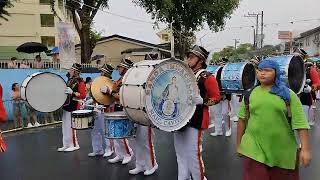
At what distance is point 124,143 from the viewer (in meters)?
7.36

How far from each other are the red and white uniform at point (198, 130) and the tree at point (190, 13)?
Answer: 20.8 metres

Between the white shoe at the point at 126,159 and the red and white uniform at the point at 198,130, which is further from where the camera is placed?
the white shoe at the point at 126,159

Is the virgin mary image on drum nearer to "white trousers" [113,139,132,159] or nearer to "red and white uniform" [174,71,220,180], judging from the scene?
"red and white uniform" [174,71,220,180]

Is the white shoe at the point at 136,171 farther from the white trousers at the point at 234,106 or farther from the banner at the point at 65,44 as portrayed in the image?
the banner at the point at 65,44

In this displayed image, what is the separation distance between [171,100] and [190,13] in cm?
2357

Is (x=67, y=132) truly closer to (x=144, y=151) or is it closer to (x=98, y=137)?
(x=98, y=137)

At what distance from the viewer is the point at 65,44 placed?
46.3ft

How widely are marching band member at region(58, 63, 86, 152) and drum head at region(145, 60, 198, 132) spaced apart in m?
3.53

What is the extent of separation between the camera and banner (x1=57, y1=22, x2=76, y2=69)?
14.1 metres

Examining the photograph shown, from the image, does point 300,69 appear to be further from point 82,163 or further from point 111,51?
point 111,51

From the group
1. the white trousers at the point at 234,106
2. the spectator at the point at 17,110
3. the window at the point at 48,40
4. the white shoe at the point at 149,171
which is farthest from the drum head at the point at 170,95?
the window at the point at 48,40

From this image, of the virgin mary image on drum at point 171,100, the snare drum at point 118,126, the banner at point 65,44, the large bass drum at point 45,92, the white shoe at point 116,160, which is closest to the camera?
the virgin mary image on drum at point 171,100

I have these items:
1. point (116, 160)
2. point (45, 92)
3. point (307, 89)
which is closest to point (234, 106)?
point (307, 89)

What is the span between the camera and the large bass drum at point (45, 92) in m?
8.56
